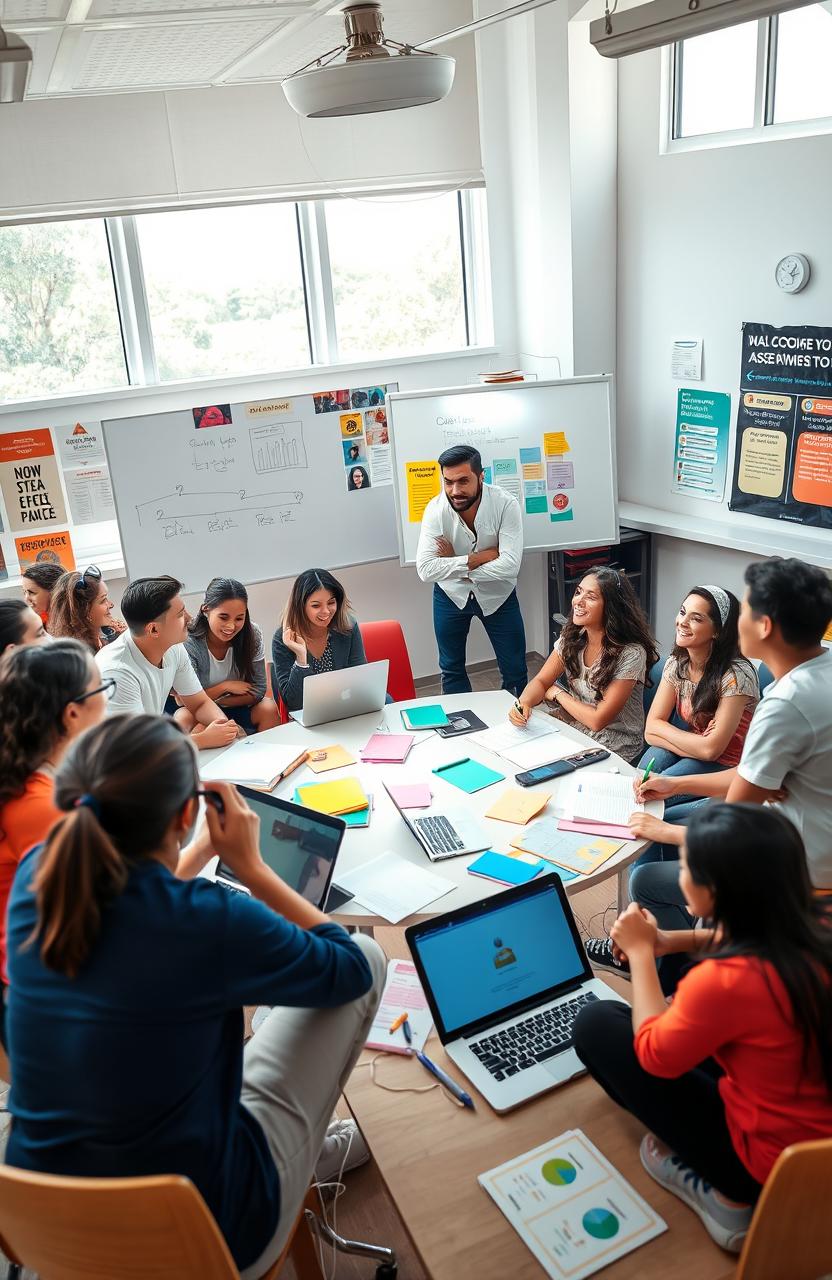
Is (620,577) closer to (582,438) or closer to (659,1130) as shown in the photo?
(582,438)

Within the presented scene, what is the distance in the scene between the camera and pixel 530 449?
4879 millimetres

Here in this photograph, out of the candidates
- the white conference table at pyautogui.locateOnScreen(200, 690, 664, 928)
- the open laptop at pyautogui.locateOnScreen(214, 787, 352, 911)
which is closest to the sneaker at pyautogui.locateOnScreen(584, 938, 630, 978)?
the white conference table at pyautogui.locateOnScreen(200, 690, 664, 928)

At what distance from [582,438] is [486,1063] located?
3569mm

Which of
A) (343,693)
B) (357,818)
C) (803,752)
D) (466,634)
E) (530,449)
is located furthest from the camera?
(530,449)

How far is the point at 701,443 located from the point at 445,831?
293 centimetres

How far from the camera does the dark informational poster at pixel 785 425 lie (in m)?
4.16

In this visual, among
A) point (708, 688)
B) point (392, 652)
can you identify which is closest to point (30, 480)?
point (392, 652)

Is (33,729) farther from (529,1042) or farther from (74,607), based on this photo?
(74,607)

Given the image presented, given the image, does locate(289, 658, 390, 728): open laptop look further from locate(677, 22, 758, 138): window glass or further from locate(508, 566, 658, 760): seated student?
locate(677, 22, 758, 138): window glass

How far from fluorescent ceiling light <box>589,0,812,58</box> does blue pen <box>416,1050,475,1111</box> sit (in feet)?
7.27

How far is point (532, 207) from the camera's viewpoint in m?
5.01

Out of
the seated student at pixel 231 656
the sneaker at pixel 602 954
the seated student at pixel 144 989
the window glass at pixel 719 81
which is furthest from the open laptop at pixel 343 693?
the window glass at pixel 719 81

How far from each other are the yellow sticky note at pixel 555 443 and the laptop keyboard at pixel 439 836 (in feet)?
8.81

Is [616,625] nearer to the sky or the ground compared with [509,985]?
nearer to the sky
